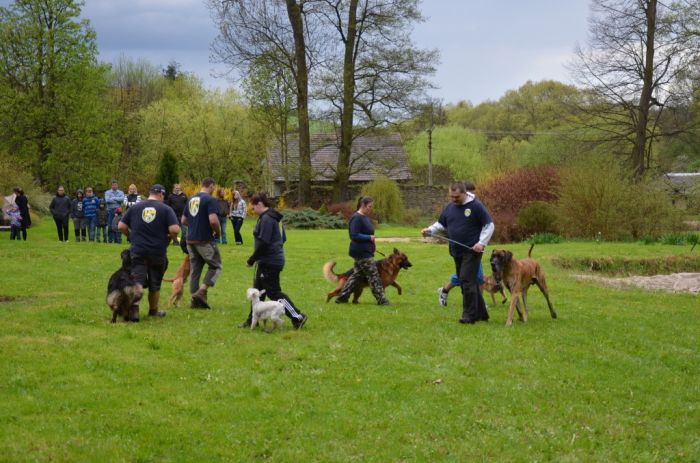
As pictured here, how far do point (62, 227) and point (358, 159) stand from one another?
23.6 metres

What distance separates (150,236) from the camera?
455 inches

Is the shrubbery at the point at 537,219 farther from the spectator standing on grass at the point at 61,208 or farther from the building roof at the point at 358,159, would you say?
the building roof at the point at 358,159

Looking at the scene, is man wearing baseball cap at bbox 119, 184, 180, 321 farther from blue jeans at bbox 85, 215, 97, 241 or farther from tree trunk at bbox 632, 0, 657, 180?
tree trunk at bbox 632, 0, 657, 180

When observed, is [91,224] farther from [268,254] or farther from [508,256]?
[508,256]

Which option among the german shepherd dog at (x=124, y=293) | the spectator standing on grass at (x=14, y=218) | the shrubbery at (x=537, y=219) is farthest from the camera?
the shrubbery at (x=537, y=219)

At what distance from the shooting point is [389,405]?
720 centimetres

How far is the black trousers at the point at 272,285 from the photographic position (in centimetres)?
1078

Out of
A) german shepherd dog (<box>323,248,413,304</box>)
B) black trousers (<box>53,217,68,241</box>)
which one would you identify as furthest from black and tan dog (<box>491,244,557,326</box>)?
black trousers (<box>53,217,68,241</box>)

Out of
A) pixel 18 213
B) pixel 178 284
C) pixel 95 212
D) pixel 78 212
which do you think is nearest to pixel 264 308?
pixel 178 284

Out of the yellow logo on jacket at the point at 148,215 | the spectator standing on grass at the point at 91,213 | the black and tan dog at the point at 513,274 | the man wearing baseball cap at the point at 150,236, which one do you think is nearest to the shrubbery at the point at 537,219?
the spectator standing on grass at the point at 91,213

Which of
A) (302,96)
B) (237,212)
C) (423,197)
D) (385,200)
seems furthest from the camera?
(423,197)

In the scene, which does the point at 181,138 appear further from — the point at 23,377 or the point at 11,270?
the point at 23,377

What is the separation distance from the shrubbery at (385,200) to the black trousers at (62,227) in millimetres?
19229

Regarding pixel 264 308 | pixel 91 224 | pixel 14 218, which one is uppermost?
pixel 14 218
